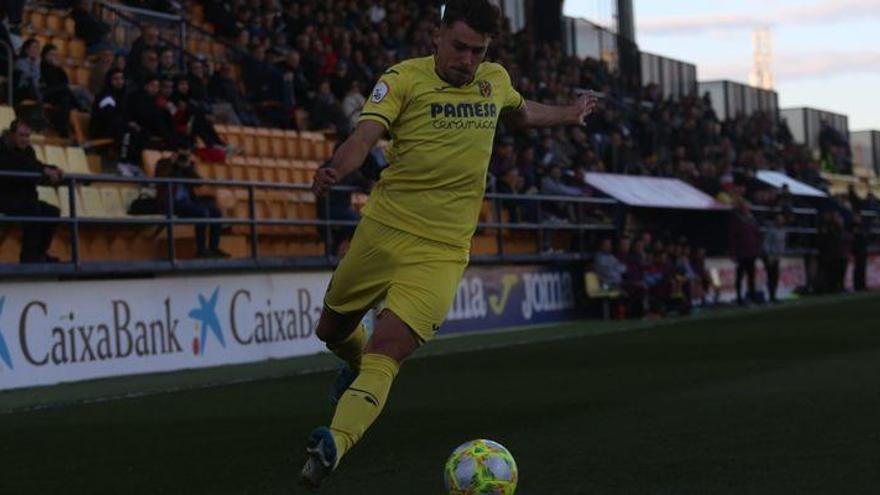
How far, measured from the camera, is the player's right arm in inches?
247

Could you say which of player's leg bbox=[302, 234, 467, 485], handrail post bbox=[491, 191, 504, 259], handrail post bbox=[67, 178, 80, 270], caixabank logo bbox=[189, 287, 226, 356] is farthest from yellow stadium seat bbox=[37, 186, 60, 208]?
player's leg bbox=[302, 234, 467, 485]

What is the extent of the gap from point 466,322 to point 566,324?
9.78 ft

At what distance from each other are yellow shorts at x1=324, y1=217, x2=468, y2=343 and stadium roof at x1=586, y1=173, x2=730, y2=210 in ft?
68.2

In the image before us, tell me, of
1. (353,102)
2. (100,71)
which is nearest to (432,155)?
(100,71)

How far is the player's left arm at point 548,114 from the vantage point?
7770 mm

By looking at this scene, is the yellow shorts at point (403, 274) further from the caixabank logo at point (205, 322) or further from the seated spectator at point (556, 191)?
the seated spectator at point (556, 191)

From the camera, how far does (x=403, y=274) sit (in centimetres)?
700

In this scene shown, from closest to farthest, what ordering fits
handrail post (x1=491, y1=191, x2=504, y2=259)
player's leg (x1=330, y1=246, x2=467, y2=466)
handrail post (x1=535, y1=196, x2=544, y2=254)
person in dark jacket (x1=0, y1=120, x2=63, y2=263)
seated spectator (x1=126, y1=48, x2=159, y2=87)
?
1. player's leg (x1=330, y1=246, x2=467, y2=466)
2. person in dark jacket (x1=0, y1=120, x2=63, y2=263)
3. seated spectator (x1=126, y1=48, x2=159, y2=87)
4. handrail post (x1=491, y1=191, x2=504, y2=259)
5. handrail post (x1=535, y1=196, x2=544, y2=254)

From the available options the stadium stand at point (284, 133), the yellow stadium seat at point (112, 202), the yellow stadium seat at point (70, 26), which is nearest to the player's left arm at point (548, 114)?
the stadium stand at point (284, 133)

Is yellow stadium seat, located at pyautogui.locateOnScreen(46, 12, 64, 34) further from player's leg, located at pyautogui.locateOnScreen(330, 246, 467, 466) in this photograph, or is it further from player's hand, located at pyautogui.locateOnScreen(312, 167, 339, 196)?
player's hand, located at pyautogui.locateOnScreen(312, 167, 339, 196)

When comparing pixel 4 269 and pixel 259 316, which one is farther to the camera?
pixel 259 316

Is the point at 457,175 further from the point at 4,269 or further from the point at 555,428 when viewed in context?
the point at 4,269

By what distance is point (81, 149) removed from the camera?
687 inches

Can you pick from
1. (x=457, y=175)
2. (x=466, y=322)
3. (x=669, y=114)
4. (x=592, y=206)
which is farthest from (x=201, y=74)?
(x=669, y=114)
